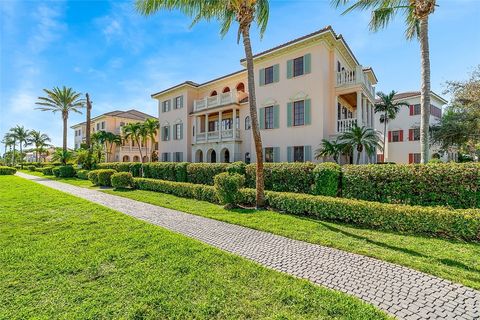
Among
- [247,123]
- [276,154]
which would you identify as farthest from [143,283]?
[247,123]

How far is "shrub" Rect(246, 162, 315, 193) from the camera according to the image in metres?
12.0

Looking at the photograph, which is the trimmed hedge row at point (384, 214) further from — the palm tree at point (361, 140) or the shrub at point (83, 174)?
the shrub at point (83, 174)

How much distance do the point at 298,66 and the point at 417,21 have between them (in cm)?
743

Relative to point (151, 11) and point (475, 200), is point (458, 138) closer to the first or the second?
point (475, 200)

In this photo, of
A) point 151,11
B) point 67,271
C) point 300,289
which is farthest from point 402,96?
point 67,271

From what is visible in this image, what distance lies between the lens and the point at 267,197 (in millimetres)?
11016

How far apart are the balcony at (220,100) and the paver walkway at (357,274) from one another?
16.8m

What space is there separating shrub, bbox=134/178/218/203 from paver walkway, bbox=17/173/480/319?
4935 mm

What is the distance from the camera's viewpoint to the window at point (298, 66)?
17845 mm

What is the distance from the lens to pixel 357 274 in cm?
471

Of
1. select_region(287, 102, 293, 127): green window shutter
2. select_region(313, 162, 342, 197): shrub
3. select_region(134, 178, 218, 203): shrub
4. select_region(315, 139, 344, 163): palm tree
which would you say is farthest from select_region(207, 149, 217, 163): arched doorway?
select_region(313, 162, 342, 197): shrub

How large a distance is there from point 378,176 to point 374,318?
7767mm

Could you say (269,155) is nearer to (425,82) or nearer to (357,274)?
(425,82)

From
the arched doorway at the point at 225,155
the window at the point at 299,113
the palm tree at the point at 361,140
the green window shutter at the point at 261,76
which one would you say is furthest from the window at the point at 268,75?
the arched doorway at the point at 225,155
